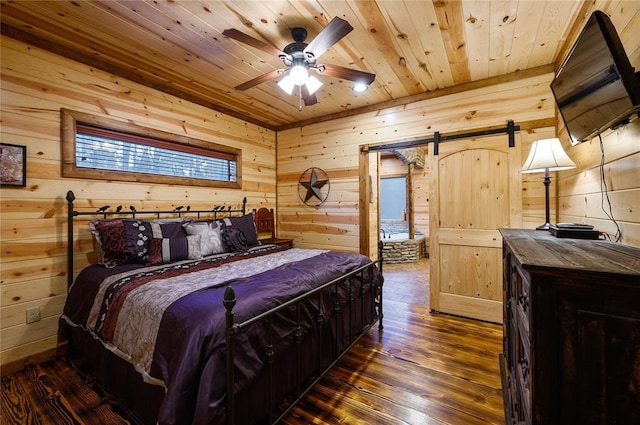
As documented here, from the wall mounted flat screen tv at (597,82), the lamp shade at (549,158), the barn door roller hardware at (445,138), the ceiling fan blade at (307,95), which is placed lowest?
the lamp shade at (549,158)

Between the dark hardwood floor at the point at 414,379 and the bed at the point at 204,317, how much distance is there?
141mm

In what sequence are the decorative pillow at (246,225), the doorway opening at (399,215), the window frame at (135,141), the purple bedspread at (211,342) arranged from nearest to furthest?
the purple bedspread at (211,342) → the window frame at (135,141) → the decorative pillow at (246,225) → the doorway opening at (399,215)

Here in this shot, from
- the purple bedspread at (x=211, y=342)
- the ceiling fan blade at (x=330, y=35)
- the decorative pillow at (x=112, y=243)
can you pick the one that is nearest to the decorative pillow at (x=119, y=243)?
the decorative pillow at (x=112, y=243)

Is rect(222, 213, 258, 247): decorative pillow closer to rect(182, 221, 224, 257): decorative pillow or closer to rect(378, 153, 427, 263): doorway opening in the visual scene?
rect(182, 221, 224, 257): decorative pillow

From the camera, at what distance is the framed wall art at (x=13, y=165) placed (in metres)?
2.11

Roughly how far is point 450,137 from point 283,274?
8.32 ft

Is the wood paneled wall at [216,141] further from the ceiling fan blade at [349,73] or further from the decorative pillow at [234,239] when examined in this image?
the ceiling fan blade at [349,73]

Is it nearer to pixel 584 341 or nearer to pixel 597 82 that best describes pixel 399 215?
pixel 597 82

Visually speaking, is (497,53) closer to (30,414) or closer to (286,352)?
(286,352)

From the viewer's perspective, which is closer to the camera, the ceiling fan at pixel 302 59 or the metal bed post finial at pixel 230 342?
the metal bed post finial at pixel 230 342

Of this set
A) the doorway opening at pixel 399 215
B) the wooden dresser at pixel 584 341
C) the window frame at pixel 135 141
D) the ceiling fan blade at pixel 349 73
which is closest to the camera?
the wooden dresser at pixel 584 341

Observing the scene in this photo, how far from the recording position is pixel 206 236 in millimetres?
2766

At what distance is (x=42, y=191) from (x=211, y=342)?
7.33 feet

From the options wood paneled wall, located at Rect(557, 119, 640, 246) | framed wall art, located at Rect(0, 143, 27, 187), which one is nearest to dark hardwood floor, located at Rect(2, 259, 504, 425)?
wood paneled wall, located at Rect(557, 119, 640, 246)
